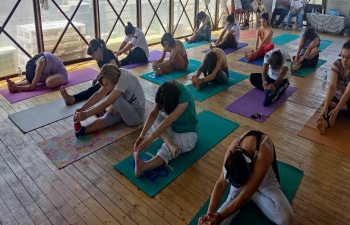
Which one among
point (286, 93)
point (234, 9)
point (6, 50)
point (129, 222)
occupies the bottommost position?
point (129, 222)

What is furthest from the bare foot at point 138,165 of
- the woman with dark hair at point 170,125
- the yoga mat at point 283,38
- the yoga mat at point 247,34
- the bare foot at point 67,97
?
the yoga mat at point 247,34

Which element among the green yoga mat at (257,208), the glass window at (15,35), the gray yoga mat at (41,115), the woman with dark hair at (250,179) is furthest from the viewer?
the glass window at (15,35)

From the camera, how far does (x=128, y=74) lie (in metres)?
3.17

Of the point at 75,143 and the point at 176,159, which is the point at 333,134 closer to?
the point at 176,159

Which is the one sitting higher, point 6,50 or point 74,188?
point 6,50

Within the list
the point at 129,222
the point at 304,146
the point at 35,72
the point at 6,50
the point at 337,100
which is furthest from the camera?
the point at 6,50

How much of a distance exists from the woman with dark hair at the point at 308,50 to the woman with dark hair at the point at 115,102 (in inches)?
137

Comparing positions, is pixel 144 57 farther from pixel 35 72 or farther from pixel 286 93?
pixel 286 93

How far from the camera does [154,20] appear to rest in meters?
7.72

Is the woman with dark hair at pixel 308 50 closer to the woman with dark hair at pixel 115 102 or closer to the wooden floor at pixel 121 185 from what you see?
the wooden floor at pixel 121 185

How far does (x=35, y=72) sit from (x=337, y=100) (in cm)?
429

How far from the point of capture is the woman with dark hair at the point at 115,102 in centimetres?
306

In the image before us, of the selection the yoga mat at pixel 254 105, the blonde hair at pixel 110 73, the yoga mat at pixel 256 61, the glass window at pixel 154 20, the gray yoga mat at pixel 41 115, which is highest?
the glass window at pixel 154 20

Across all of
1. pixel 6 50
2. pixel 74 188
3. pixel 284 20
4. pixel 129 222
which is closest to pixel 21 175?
pixel 74 188
